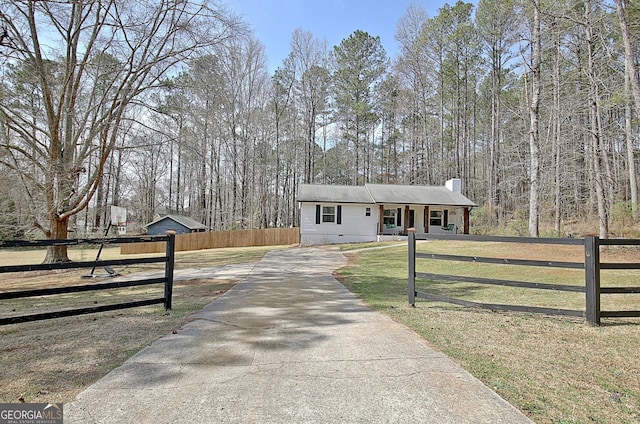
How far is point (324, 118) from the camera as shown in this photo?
3391 centimetres

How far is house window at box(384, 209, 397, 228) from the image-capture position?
2398 centimetres

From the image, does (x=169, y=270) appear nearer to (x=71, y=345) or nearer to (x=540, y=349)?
(x=71, y=345)

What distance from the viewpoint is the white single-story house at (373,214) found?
896 inches

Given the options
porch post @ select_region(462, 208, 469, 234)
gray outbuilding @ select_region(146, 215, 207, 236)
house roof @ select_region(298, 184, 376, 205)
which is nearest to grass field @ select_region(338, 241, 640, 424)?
house roof @ select_region(298, 184, 376, 205)

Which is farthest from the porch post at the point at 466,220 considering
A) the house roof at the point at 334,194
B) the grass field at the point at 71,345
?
the grass field at the point at 71,345

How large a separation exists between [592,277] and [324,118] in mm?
31629

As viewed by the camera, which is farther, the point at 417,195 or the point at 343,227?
the point at 417,195

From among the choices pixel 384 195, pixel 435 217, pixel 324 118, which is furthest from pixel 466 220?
pixel 324 118

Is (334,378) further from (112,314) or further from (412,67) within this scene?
(412,67)

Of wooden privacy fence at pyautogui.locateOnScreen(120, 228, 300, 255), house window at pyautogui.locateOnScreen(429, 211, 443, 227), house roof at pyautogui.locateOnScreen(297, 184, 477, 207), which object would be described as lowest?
wooden privacy fence at pyautogui.locateOnScreen(120, 228, 300, 255)

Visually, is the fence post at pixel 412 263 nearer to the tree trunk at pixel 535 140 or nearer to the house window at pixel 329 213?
the tree trunk at pixel 535 140

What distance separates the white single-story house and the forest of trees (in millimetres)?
3332

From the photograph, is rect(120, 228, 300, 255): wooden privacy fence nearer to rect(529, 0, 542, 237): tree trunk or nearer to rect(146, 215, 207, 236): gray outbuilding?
rect(146, 215, 207, 236): gray outbuilding

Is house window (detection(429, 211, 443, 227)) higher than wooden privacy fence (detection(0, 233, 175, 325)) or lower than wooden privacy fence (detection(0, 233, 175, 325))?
higher
